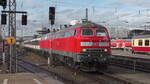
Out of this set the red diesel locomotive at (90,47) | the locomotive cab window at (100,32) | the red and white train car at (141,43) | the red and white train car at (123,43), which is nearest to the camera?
the red diesel locomotive at (90,47)

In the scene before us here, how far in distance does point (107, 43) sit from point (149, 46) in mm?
19368

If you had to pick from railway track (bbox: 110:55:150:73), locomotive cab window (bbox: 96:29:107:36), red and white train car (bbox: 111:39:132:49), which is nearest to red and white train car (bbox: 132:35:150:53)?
railway track (bbox: 110:55:150:73)

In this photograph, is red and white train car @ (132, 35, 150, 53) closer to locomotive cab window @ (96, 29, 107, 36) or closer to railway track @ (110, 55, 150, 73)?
railway track @ (110, 55, 150, 73)

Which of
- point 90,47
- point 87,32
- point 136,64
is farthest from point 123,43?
point 90,47

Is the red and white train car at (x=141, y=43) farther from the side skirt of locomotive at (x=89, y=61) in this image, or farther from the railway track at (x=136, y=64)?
the side skirt of locomotive at (x=89, y=61)

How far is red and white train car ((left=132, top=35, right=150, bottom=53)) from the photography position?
3512cm

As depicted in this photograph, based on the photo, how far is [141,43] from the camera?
37.3m

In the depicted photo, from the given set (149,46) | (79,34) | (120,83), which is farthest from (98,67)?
(149,46)

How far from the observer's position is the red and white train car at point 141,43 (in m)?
35.1

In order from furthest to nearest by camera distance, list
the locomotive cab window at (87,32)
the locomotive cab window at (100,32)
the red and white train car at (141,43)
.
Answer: the red and white train car at (141,43), the locomotive cab window at (100,32), the locomotive cab window at (87,32)

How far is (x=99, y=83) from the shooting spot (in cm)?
1366

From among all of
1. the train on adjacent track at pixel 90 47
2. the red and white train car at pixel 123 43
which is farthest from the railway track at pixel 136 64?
the red and white train car at pixel 123 43

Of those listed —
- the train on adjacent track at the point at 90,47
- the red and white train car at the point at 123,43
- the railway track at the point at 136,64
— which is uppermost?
the train on adjacent track at the point at 90,47

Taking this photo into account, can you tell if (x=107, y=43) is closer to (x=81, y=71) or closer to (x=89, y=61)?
(x=89, y=61)
